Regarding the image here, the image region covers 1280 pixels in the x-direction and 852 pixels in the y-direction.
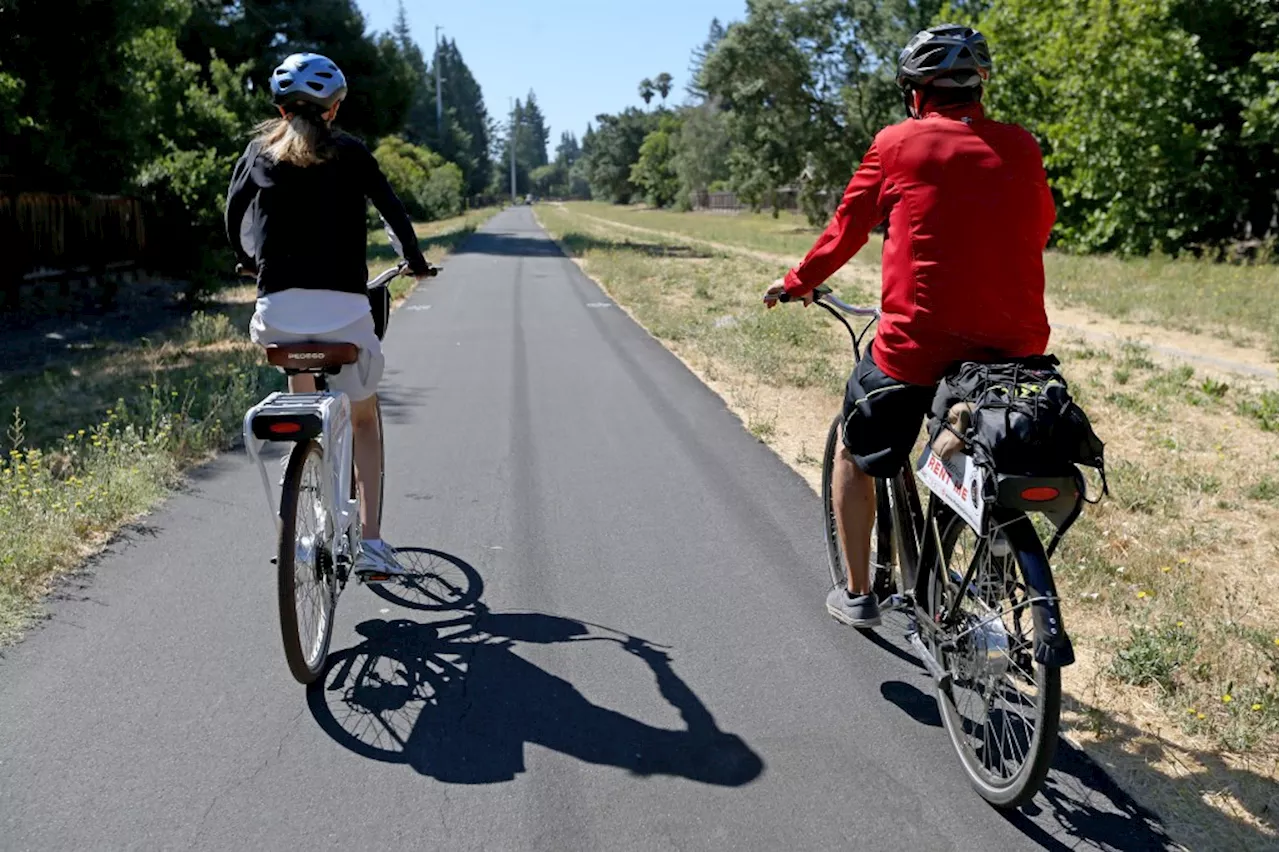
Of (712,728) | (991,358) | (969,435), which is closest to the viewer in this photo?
(969,435)

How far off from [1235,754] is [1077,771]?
54 cm

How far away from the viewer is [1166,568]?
16.3 ft

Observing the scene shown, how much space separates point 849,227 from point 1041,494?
1.13 m

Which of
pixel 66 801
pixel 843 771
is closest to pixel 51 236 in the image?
pixel 66 801

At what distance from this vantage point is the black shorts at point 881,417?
11.2 ft

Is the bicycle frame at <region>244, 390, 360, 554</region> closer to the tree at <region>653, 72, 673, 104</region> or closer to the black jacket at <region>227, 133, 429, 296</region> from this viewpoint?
the black jacket at <region>227, 133, 429, 296</region>

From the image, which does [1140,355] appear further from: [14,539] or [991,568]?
[14,539]

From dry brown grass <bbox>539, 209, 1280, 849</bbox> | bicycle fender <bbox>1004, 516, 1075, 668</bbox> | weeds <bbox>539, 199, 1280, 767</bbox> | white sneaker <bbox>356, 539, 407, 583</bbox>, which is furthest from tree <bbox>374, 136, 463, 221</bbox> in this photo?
bicycle fender <bbox>1004, 516, 1075, 668</bbox>

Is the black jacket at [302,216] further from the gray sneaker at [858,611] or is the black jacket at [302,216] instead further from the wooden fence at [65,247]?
the wooden fence at [65,247]

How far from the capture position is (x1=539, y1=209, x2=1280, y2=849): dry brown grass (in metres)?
3.28

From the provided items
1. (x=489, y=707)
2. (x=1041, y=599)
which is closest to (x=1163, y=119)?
(x=1041, y=599)

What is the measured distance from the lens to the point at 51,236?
45.0ft

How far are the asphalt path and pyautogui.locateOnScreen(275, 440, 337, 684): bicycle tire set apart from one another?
13cm

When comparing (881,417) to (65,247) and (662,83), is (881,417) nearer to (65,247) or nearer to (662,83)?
(65,247)
